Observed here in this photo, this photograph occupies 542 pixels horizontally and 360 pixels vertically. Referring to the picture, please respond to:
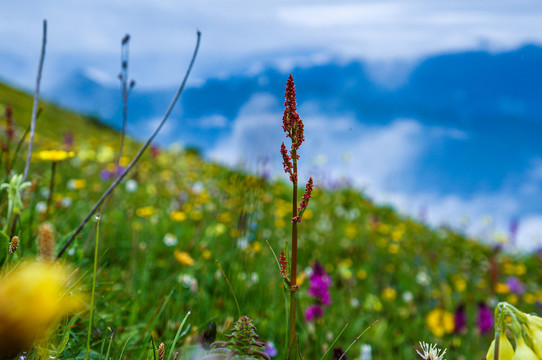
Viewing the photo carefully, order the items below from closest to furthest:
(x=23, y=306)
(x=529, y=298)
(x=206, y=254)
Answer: (x=23, y=306) < (x=206, y=254) < (x=529, y=298)

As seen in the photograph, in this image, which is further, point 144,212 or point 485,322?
point 144,212

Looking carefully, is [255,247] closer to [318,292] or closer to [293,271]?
[318,292]

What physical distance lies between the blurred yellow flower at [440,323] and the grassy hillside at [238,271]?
0.04 ft

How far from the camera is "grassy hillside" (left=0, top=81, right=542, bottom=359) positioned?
2047 millimetres

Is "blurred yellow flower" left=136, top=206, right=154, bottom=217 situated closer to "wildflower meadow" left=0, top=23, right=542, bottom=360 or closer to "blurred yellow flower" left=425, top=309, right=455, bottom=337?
"wildflower meadow" left=0, top=23, right=542, bottom=360

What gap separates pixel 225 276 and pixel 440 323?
3.14m

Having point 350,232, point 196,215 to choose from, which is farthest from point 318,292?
point 350,232

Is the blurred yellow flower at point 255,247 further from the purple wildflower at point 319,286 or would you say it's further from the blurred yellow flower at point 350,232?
the blurred yellow flower at point 350,232

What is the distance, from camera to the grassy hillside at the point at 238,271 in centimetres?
205

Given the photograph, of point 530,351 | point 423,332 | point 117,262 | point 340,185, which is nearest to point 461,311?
point 423,332

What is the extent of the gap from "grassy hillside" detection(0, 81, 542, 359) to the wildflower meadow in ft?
0.07

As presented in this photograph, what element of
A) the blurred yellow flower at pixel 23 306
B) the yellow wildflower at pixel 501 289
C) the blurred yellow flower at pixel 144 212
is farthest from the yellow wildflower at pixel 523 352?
the yellow wildflower at pixel 501 289

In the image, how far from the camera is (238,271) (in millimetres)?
2775

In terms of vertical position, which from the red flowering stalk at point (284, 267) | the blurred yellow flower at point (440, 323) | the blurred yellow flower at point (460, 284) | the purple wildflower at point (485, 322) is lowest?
the blurred yellow flower at point (460, 284)
